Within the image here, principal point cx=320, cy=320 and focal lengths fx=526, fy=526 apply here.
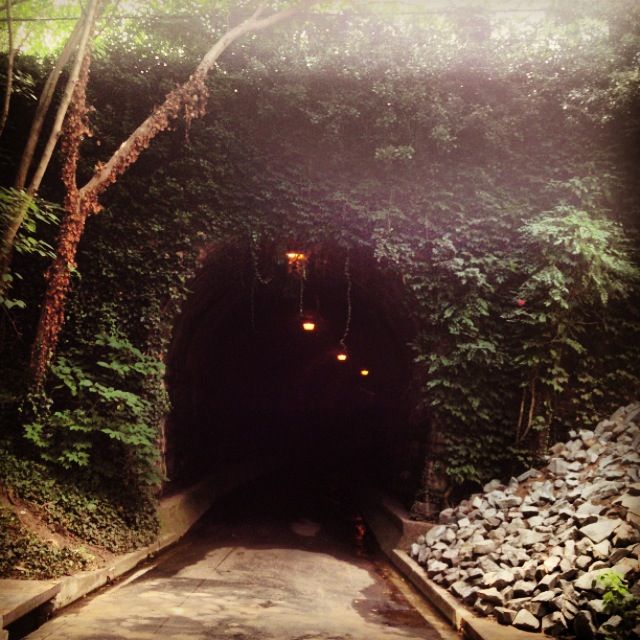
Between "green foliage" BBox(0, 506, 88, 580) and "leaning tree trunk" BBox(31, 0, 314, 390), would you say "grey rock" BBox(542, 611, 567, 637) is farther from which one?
"leaning tree trunk" BBox(31, 0, 314, 390)

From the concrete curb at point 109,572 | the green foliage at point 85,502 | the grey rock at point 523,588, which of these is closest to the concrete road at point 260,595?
the concrete curb at point 109,572

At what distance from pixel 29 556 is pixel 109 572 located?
Result: 1140mm

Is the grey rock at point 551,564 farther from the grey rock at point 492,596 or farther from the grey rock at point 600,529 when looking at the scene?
the grey rock at point 492,596

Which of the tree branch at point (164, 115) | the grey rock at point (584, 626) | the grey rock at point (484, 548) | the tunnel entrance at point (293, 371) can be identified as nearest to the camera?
the grey rock at point (584, 626)

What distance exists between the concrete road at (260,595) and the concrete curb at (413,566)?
6.9 inches

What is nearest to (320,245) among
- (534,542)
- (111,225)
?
(111,225)

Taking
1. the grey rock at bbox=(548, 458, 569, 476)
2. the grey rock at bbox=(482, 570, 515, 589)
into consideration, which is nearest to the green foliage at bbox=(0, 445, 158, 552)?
the grey rock at bbox=(482, 570, 515, 589)

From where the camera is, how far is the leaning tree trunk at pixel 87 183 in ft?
27.1

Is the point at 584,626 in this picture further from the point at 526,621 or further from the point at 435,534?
the point at 435,534

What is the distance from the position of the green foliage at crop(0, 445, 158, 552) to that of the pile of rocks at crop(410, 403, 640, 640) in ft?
14.4

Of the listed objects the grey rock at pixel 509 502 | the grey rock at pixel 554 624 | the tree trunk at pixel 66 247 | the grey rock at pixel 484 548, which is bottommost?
the grey rock at pixel 554 624

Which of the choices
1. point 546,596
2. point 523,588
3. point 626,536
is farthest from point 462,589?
point 626,536

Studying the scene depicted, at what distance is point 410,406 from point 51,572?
24.9ft

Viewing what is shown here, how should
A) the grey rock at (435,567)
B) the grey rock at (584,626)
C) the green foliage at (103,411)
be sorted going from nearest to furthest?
1. the grey rock at (584,626)
2. the grey rock at (435,567)
3. the green foliage at (103,411)
